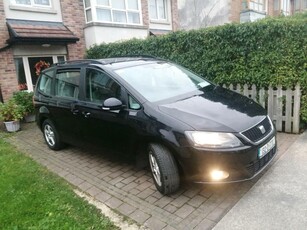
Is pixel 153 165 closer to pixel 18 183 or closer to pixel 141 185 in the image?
pixel 141 185

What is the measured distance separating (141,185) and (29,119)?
6.19 metres

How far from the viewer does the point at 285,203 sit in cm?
316

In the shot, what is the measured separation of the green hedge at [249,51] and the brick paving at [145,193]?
1.31 metres

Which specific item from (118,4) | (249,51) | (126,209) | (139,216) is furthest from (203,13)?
(139,216)

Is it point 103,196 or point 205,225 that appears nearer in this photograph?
point 205,225

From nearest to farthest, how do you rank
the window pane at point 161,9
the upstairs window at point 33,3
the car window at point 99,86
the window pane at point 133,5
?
the car window at point 99,86, the upstairs window at point 33,3, the window pane at point 133,5, the window pane at point 161,9

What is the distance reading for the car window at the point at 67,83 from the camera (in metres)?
4.74

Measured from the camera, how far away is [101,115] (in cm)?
412

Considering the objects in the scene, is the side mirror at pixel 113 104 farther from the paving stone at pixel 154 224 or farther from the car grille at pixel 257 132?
the car grille at pixel 257 132

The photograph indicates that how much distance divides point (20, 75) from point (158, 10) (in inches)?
341

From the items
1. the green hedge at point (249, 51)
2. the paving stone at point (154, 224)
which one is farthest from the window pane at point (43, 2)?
the paving stone at point (154, 224)

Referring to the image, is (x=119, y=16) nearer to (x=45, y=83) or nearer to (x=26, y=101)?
(x=26, y=101)

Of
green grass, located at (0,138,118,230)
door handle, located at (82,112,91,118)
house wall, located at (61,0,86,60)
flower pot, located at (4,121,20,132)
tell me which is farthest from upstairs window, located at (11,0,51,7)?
door handle, located at (82,112,91,118)

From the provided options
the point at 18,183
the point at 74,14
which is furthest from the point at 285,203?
the point at 74,14
